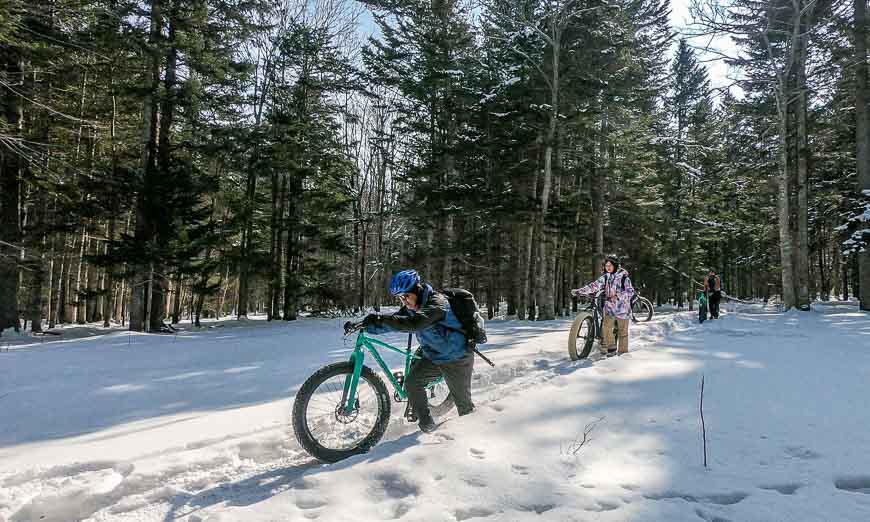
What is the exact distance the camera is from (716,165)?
104ft

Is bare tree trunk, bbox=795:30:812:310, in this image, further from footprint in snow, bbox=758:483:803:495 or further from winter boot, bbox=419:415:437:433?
winter boot, bbox=419:415:437:433

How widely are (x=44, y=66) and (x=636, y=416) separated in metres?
19.0

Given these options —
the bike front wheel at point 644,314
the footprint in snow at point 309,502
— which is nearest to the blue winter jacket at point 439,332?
the footprint in snow at point 309,502

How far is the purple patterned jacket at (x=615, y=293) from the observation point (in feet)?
28.3

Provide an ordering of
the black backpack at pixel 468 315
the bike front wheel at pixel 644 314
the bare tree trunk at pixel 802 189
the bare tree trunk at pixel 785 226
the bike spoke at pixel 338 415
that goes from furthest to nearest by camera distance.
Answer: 1. the bare tree trunk at pixel 802 189
2. the bare tree trunk at pixel 785 226
3. the bike front wheel at pixel 644 314
4. the black backpack at pixel 468 315
5. the bike spoke at pixel 338 415

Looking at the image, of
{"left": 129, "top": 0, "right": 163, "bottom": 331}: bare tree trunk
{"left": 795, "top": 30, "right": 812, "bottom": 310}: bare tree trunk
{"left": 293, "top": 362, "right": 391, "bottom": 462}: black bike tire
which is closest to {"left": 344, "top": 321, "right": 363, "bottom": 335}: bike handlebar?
{"left": 293, "top": 362, "right": 391, "bottom": 462}: black bike tire

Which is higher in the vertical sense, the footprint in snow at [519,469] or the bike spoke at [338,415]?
the bike spoke at [338,415]

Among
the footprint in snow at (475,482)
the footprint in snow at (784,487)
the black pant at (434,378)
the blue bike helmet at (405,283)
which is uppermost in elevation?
the blue bike helmet at (405,283)

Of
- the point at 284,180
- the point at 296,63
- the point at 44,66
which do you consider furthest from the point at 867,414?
the point at 296,63

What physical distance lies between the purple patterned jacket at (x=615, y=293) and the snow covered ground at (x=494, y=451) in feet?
4.65

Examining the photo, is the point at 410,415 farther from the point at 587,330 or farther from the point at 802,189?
the point at 802,189

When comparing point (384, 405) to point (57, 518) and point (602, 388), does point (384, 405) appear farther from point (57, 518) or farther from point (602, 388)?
point (602, 388)

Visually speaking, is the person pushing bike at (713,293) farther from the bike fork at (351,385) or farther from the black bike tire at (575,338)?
the bike fork at (351,385)

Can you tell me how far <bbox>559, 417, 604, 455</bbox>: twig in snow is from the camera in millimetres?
3781
